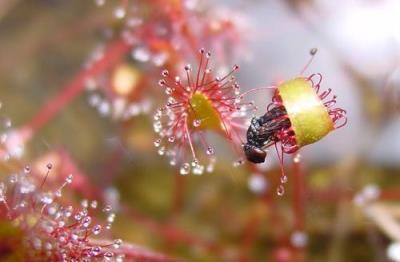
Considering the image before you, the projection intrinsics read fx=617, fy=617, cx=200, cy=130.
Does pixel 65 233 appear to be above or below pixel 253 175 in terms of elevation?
below

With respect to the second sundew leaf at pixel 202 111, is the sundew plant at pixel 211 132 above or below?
above

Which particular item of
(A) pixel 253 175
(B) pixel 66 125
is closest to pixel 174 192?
(A) pixel 253 175

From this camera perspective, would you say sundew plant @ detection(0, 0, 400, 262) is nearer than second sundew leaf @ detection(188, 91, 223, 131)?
No

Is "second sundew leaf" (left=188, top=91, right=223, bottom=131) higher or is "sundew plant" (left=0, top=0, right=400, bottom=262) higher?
"sundew plant" (left=0, top=0, right=400, bottom=262)

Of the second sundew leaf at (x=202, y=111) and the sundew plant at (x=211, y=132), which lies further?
the sundew plant at (x=211, y=132)

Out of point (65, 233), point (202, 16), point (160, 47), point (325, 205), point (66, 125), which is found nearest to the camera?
point (65, 233)

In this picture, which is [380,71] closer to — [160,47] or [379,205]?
[379,205]

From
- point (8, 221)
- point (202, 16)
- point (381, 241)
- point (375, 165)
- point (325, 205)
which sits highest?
point (202, 16)

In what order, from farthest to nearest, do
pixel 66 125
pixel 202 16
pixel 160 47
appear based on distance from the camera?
1. pixel 66 125
2. pixel 202 16
3. pixel 160 47

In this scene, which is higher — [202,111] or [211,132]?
[211,132]

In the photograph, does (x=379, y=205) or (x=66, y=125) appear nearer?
(x=379, y=205)

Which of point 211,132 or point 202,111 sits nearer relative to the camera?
point 202,111
